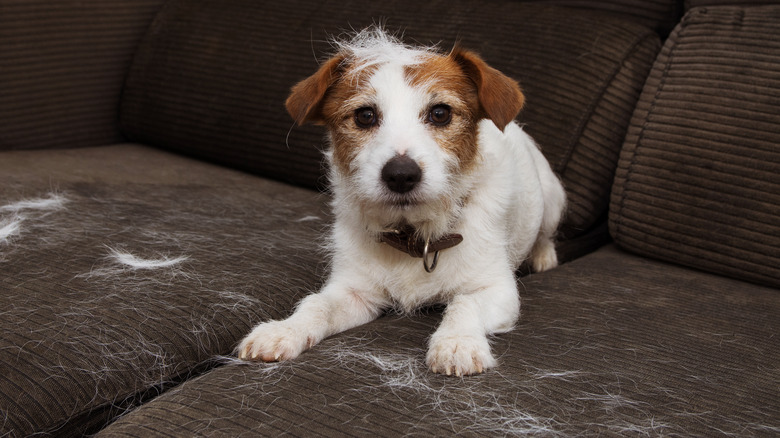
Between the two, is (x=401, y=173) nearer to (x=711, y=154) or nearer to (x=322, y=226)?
(x=322, y=226)

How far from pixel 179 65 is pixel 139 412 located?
190 cm

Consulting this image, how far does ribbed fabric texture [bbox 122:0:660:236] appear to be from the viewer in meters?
2.17

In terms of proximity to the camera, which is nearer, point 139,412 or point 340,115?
point 139,412

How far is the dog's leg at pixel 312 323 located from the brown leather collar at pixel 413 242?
4.7 inches

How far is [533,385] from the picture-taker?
1.18 meters

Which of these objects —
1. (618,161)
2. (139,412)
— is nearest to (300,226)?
(618,161)

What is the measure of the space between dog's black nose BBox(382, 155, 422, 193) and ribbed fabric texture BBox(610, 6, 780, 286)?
0.83 metres

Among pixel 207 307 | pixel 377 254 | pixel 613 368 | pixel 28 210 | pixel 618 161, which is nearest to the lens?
pixel 613 368

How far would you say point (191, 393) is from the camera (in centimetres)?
117

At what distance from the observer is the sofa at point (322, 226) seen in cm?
115

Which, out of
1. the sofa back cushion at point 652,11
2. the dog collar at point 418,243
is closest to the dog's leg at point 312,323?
the dog collar at point 418,243

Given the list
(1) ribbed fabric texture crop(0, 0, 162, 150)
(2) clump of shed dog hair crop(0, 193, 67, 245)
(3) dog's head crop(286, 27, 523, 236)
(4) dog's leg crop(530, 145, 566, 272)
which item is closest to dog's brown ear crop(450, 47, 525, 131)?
(3) dog's head crop(286, 27, 523, 236)

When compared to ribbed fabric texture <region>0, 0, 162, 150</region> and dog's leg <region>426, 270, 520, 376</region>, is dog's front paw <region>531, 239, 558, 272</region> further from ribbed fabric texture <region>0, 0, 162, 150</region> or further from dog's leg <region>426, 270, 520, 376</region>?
ribbed fabric texture <region>0, 0, 162, 150</region>

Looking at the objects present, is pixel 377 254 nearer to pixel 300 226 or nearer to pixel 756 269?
pixel 300 226
